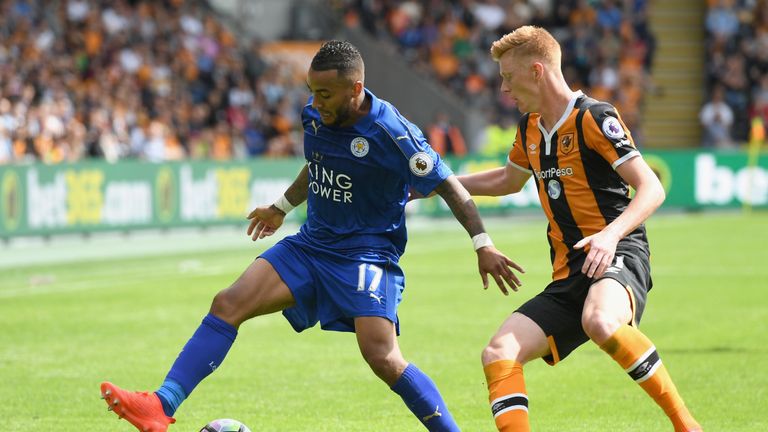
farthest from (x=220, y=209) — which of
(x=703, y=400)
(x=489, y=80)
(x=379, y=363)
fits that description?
(x=379, y=363)

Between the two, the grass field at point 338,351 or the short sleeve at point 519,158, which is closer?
the short sleeve at point 519,158

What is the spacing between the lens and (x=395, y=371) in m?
6.52

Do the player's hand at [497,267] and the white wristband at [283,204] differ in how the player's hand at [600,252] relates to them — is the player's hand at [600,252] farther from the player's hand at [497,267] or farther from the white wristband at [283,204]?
the white wristband at [283,204]

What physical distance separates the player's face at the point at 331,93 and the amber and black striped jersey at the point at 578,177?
986 mm

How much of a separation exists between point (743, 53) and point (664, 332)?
2454 cm

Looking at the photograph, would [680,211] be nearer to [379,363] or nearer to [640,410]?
[640,410]

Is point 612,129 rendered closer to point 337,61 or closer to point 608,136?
point 608,136

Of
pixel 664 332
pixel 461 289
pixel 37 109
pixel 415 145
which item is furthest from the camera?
pixel 37 109

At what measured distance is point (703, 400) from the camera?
28.3ft

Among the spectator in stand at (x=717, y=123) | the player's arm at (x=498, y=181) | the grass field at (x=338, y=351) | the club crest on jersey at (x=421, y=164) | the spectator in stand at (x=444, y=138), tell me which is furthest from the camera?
the spectator in stand at (x=717, y=123)

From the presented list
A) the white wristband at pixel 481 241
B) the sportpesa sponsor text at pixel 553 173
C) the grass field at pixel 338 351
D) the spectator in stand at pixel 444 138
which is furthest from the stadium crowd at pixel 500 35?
the white wristband at pixel 481 241

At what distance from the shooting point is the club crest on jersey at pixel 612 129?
622 centimetres

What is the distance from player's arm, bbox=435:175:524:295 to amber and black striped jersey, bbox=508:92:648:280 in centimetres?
34

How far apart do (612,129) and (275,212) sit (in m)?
2.06
